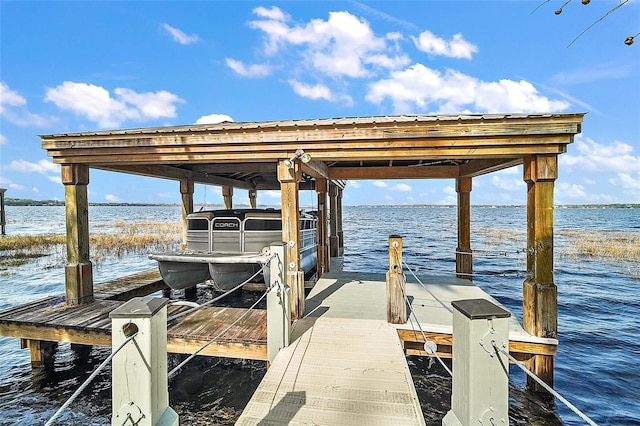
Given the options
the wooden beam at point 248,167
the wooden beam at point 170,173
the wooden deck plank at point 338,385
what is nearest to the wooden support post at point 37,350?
the wooden beam at point 170,173

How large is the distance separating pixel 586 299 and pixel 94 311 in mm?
14495

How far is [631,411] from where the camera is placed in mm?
5391

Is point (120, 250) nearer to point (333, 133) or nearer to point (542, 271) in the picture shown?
point (333, 133)

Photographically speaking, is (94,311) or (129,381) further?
(94,311)

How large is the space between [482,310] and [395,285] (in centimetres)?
339

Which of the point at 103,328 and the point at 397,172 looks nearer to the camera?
the point at 103,328

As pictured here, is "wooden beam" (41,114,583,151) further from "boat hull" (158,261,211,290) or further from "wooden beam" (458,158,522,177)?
"boat hull" (158,261,211,290)

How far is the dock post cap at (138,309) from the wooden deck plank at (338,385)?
1875mm

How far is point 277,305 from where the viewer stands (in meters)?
4.41

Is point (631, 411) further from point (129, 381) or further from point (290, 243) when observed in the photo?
point (129, 381)

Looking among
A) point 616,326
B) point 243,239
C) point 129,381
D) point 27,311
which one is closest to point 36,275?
point 27,311

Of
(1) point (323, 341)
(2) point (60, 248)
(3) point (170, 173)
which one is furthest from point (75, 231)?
(2) point (60, 248)

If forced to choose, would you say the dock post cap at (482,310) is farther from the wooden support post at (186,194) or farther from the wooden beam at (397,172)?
the wooden support post at (186,194)

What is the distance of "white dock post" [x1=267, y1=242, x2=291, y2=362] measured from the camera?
14.3 feet
